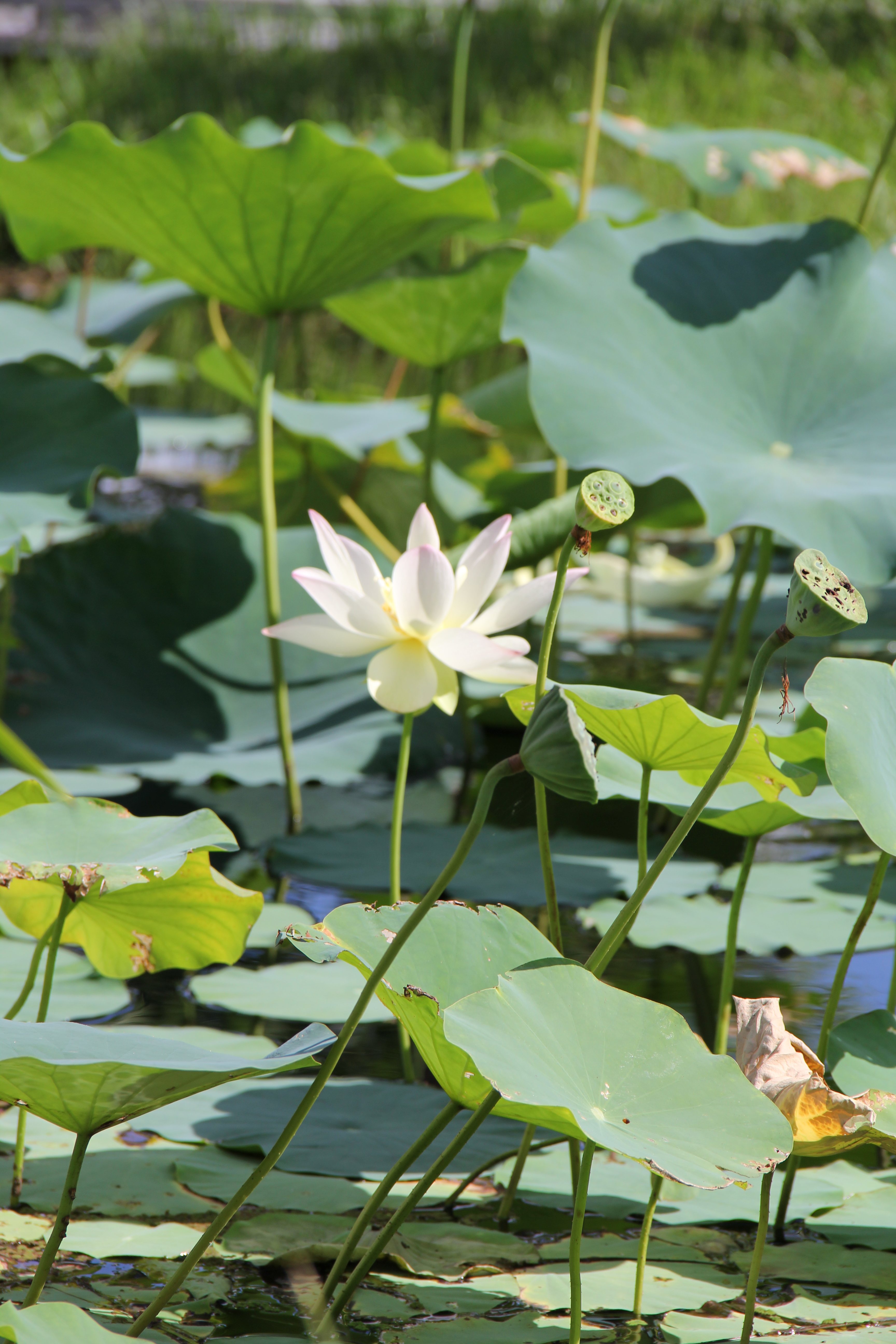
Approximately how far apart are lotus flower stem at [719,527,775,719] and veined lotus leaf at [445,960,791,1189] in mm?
821

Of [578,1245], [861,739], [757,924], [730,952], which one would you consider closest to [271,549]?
[757,924]

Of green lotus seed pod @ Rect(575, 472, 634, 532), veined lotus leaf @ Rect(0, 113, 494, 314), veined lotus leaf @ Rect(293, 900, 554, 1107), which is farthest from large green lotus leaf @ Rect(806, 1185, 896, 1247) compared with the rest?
veined lotus leaf @ Rect(0, 113, 494, 314)

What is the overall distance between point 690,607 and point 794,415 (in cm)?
147

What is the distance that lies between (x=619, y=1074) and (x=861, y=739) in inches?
9.9

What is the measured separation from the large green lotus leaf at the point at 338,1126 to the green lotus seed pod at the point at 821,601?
507mm

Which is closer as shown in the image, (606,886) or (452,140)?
(606,886)

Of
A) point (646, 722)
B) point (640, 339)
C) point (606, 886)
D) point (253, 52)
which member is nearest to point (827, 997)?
point (606, 886)

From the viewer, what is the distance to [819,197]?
4160 millimetres

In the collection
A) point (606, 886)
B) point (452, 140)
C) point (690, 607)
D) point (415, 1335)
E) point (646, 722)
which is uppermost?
point (452, 140)

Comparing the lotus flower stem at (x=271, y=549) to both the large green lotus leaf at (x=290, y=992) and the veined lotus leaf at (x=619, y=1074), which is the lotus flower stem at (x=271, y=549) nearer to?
the large green lotus leaf at (x=290, y=992)

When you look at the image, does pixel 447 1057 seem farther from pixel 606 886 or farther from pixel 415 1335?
pixel 606 886

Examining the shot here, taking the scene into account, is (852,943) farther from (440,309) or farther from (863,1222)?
(440,309)

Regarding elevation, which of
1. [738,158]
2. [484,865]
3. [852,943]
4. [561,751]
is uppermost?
[738,158]

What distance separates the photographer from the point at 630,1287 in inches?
28.4
